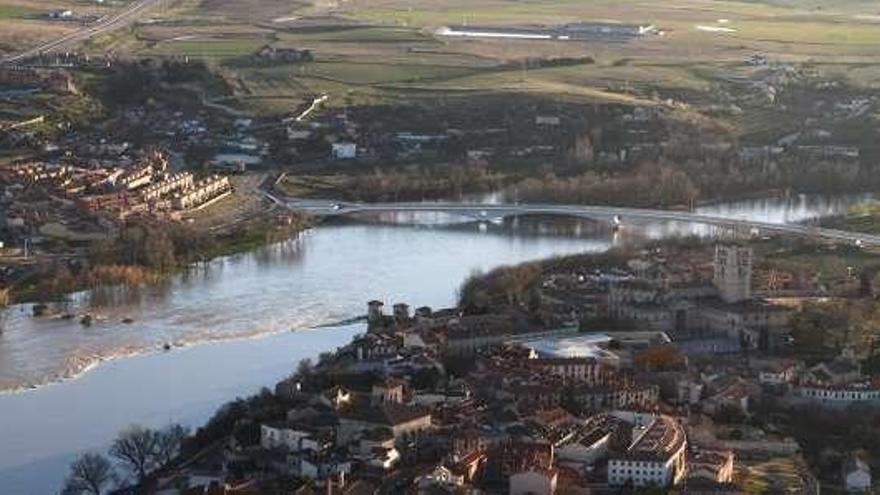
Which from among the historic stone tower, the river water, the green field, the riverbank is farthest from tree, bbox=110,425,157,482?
the green field

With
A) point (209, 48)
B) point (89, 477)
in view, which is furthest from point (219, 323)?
point (209, 48)

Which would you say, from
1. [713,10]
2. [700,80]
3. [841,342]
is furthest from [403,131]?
A: [713,10]

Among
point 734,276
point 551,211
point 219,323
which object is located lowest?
point 551,211

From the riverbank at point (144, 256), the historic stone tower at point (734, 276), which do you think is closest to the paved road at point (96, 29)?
the riverbank at point (144, 256)

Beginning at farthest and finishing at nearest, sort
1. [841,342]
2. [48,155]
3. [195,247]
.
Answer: [48,155] < [195,247] < [841,342]

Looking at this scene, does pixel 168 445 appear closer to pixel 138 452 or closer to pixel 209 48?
pixel 138 452

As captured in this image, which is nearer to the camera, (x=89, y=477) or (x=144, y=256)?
(x=89, y=477)

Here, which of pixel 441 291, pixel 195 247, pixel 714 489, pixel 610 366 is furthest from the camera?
pixel 195 247

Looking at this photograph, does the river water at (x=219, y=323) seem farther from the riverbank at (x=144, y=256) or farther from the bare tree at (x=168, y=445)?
the bare tree at (x=168, y=445)

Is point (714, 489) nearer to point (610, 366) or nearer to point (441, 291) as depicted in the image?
point (610, 366)
